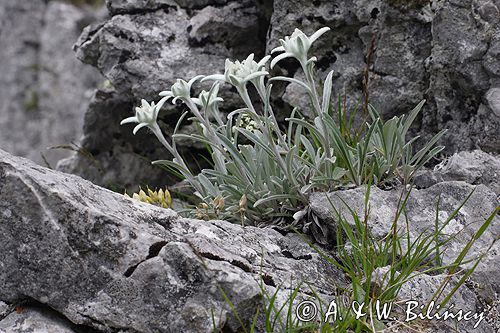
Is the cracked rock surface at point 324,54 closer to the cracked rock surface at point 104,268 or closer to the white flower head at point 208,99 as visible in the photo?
the white flower head at point 208,99

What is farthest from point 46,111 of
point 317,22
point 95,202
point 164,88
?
point 95,202

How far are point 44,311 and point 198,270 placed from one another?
2.55ft

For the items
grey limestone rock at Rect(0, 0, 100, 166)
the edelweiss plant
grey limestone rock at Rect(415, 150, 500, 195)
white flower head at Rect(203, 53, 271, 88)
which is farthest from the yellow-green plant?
grey limestone rock at Rect(0, 0, 100, 166)

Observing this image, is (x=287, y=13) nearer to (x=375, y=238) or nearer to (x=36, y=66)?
(x=375, y=238)

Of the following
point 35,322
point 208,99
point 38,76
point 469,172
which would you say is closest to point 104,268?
point 35,322

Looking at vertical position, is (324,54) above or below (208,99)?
above

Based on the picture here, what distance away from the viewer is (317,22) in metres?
5.48

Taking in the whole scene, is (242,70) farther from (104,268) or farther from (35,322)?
(35,322)

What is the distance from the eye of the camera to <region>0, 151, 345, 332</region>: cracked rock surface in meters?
3.12

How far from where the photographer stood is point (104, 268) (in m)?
3.21

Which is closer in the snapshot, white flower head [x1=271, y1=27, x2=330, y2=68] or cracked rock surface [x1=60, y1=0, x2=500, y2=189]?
white flower head [x1=271, y1=27, x2=330, y2=68]

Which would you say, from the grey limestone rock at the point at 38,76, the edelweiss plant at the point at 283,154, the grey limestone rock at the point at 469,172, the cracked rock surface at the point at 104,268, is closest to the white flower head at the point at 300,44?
the edelweiss plant at the point at 283,154

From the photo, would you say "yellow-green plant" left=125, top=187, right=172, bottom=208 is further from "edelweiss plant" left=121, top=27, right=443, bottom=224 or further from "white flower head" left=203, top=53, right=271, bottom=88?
"white flower head" left=203, top=53, right=271, bottom=88

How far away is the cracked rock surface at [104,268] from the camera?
123 inches
